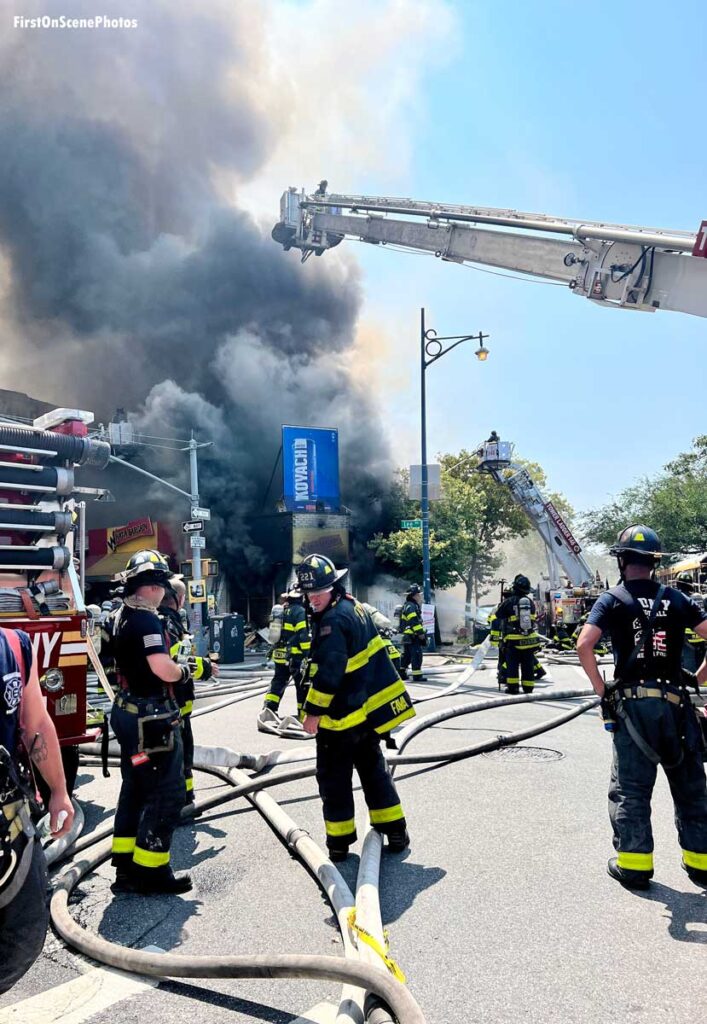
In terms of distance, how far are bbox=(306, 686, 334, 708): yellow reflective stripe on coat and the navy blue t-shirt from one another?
1.42m

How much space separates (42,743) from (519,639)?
872 cm

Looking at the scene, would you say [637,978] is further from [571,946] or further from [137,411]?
[137,411]

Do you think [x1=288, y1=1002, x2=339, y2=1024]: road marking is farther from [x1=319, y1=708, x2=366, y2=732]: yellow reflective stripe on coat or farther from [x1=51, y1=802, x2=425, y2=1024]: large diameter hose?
[x1=319, y1=708, x2=366, y2=732]: yellow reflective stripe on coat

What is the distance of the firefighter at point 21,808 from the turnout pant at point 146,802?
5.18ft

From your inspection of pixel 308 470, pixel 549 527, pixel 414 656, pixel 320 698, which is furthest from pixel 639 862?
pixel 308 470

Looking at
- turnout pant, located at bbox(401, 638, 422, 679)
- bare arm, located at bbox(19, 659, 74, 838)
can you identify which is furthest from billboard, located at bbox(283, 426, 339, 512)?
bare arm, located at bbox(19, 659, 74, 838)

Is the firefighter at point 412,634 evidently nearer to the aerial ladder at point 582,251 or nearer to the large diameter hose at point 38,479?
the aerial ladder at point 582,251

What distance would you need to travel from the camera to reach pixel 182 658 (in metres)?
4.73

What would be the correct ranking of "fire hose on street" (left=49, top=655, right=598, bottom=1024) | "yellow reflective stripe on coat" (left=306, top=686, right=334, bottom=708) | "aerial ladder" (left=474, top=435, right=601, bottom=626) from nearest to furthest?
"fire hose on street" (left=49, top=655, right=598, bottom=1024)
"yellow reflective stripe on coat" (left=306, top=686, right=334, bottom=708)
"aerial ladder" (left=474, top=435, right=601, bottom=626)

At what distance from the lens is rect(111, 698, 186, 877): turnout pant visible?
3676 mm

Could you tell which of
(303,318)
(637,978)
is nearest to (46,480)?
(637,978)

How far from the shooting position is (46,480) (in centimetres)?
530

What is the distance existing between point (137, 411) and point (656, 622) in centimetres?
3395

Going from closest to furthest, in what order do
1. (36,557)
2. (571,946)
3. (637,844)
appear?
(571,946) → (637,844) → (36,557)
